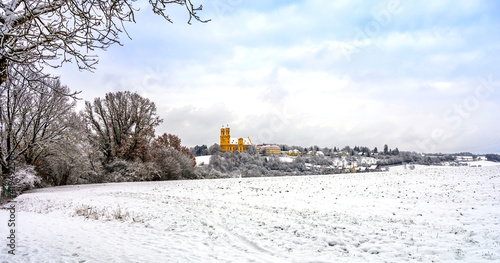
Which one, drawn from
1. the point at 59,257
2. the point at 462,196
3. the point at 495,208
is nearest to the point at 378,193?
the point at 462,196

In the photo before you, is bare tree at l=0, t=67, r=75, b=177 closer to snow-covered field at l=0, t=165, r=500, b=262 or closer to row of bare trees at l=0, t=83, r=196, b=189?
row of bare trees at l=0, t=83, r=196, b=189

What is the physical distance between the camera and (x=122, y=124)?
29.0 m

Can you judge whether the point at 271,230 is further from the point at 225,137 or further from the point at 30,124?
the point at 225,137

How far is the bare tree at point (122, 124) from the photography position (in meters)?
27.9

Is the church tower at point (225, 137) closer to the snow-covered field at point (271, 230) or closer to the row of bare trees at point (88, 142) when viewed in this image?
the row of bare trees at point (88, 142)

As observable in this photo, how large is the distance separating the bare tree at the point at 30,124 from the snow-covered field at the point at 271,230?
277 inches

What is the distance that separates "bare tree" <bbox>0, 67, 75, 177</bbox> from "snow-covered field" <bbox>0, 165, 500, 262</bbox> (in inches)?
277

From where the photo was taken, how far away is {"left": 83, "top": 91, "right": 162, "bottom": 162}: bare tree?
27938mm

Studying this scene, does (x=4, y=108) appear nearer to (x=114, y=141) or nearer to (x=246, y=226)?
(x=114, y=141)

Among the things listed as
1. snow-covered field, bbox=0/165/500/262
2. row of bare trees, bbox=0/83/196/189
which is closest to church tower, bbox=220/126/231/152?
row of bare trees, bbox=0/83/196/189

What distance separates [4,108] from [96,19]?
736 inches

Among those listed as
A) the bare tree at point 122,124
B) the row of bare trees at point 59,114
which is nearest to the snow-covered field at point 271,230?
the row of bare trees at point 59,114

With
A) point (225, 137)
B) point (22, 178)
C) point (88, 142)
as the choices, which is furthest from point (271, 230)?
point (225, 137)

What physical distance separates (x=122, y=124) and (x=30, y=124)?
908 cm
